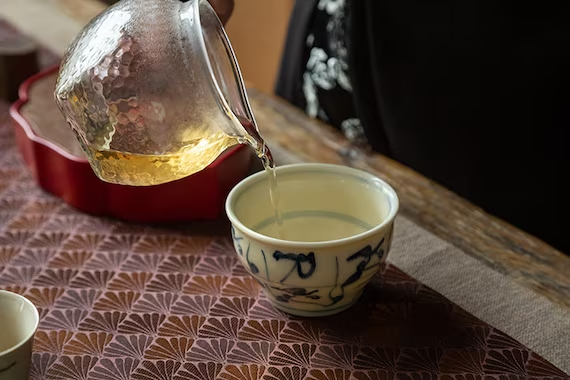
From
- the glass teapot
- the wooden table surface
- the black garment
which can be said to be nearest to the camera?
the glass teapot

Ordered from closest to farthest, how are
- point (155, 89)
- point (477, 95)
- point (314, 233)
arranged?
point (155, 89) → point (314, 233) → point (477, 95)

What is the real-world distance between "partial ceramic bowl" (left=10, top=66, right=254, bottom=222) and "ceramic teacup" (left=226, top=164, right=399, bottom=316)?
104mm

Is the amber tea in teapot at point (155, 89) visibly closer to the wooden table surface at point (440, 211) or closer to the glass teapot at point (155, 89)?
the glass teapot at point (155, 89)

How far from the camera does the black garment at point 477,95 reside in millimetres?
1024

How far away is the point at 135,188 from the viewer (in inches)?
31.2

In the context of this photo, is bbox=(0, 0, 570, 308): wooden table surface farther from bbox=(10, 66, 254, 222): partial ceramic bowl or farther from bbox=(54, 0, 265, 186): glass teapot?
bbox=(54, 0, 265, 186): glass teapot

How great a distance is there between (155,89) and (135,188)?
0.25m

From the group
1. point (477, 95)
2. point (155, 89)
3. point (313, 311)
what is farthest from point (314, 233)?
point (477, 95)

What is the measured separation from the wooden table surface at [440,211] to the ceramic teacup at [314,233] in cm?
12

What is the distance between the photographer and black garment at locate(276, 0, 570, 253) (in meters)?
1.02

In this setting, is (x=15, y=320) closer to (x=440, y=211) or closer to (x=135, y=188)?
(x=135, y=188)

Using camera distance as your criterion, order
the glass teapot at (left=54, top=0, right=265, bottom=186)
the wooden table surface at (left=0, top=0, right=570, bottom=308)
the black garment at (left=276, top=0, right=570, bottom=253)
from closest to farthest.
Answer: the glass teapot at (left=54, top=0, right=265, bottom=186) → the wooden table surface at (left=0, top=0, right=570, bottom=308) → the black garment at (left=276, top=0, right=570, bottom=253)

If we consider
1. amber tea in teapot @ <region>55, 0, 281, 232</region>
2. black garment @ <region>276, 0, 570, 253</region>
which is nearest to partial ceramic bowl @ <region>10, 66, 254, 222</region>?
amber tea in teapot @ <region>55, 0, 281, 232</region>

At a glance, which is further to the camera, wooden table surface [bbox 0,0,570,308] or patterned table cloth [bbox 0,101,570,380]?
wooden table surface [bbox 0,0,570,308]
